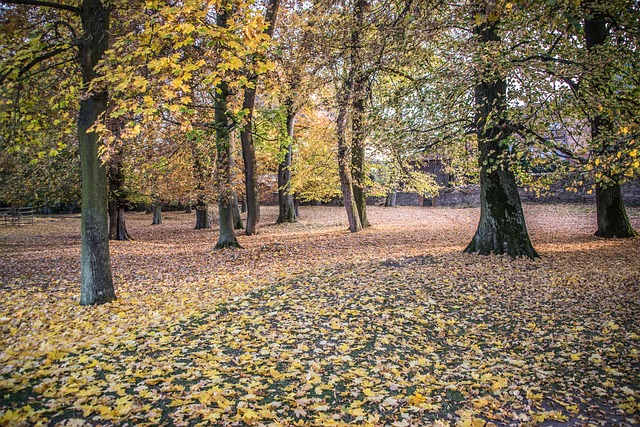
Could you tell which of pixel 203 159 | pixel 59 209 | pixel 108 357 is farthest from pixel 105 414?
pixel 59 209

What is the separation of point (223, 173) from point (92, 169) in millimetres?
9182

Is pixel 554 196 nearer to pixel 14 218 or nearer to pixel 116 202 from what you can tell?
pixel 116 202

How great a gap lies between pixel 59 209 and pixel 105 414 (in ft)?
129

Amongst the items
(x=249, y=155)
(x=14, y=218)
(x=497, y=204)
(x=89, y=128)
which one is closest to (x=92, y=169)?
(x=89, y=128)

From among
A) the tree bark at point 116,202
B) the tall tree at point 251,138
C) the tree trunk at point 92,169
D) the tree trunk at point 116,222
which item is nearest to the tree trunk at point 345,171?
the tall tree at point 251,138

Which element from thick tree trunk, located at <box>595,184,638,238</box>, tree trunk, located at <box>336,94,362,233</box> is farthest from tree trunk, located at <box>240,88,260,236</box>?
thick tree trunk, located at <box>595,184,638,238</box>

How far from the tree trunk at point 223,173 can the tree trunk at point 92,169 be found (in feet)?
14.4

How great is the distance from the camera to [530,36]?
9.04m

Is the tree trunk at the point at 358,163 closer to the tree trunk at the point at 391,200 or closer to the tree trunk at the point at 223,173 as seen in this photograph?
the tree trunk at the point at 223,173

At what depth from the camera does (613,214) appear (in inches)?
518

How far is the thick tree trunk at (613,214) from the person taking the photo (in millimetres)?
12984

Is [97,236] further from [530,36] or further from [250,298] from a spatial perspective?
[530,36]

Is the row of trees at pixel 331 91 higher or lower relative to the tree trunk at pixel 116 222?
higher

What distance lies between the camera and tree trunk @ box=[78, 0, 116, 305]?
6.66 m
